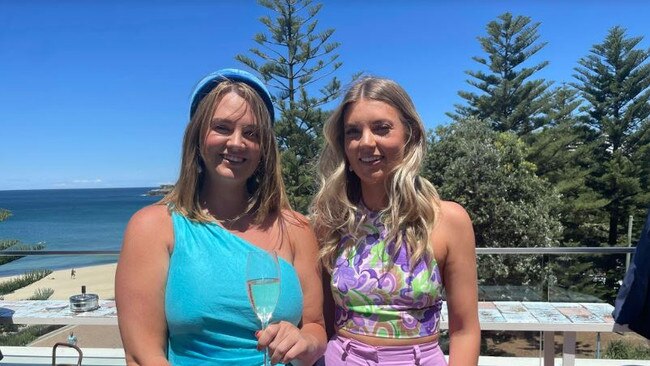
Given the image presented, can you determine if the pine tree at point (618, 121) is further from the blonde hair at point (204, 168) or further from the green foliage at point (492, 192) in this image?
the blonde hair at point (204, 168)

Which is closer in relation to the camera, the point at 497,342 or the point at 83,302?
the point at 83,302

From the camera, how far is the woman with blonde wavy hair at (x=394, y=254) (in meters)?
1.32

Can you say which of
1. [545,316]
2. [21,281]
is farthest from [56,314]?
[545,316]

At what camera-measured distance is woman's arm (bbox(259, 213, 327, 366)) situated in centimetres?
102

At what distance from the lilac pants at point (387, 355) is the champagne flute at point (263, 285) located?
333mm

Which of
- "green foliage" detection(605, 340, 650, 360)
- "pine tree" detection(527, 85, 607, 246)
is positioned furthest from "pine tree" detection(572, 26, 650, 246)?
"green foliage" detection(605, 340, 650, 360)

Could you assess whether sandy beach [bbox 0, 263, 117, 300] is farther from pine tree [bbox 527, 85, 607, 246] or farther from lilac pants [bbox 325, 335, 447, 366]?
pine tree [bbox 527, 85, 607, 246]

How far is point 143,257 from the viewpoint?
1.07 m

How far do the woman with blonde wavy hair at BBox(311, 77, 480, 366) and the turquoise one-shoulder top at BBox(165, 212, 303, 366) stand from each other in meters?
Answer: 0.30

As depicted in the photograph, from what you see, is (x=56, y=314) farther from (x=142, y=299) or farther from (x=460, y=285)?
(x=460, y=285)

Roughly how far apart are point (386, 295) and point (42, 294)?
10.2 ft

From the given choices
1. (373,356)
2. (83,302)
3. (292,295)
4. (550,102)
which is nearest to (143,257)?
(292,295)

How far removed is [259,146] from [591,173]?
1897 cm

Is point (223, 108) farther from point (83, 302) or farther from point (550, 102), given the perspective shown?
point (550, 102)
